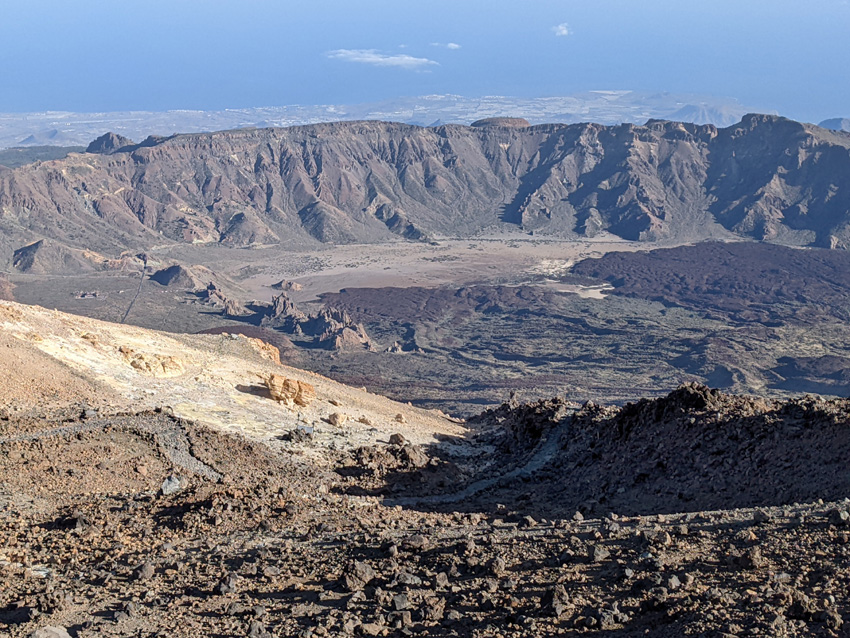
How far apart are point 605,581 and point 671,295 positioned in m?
98.9

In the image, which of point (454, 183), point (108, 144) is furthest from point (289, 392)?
point (108, 144)

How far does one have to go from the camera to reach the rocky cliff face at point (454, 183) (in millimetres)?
137125

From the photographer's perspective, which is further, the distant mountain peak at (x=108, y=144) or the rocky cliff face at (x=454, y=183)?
the distant mountain peak at (x=108, y=144)

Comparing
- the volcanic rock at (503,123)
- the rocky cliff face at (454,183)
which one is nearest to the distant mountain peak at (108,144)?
the rocky cliff face at (454,183)

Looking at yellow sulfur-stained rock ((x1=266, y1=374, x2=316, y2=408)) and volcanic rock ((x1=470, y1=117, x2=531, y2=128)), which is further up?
volcanic rock ((x1=470, y1=117, x2=531, y2=128))

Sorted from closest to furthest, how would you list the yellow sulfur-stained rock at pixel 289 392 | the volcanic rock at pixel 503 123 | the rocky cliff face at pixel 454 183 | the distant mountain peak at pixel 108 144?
the yellow sulfur-stained rock at pixel 289 392 < the rocky cliff face at pixel 454 183 < the volcanic rock at pixel 503 123 < the distant mountain peak at pixel 108 144

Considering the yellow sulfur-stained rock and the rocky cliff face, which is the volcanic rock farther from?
the yellow sulfur-stained rock

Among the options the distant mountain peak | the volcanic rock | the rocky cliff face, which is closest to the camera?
the rocky cliff face

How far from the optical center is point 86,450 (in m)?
18.7

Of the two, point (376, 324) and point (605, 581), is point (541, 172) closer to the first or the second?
point (376, 324)

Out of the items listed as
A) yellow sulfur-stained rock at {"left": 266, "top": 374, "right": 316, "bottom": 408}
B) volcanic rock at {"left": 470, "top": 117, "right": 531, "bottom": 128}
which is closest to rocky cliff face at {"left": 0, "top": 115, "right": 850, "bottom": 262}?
volcanic rock at {"left": 470, "top": 117, "right": 531, "bottom": 128}

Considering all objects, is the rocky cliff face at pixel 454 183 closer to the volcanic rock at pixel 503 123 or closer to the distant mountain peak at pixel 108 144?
the volcanic rock at pixel 503 123

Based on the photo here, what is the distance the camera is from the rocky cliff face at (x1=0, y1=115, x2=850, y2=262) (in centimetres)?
13712

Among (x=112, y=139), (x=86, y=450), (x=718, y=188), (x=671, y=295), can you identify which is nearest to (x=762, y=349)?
(x=671, y=295)
